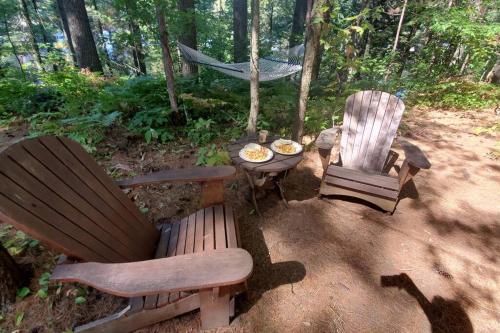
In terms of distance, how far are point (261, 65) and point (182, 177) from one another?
3858 mm

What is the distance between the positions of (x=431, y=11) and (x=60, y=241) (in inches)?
298

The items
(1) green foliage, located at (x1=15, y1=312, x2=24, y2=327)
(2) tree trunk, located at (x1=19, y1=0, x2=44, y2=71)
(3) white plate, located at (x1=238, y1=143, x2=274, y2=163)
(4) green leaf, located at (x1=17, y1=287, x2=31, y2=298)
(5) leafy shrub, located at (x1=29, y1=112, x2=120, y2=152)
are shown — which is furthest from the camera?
(2) tree trunk, located at (x1=19, y1=0, x2=44, y2=71)

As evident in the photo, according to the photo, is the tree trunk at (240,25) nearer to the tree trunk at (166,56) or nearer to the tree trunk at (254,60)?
the tree trunk at (166,56)

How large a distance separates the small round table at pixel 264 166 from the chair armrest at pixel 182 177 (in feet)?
1.19

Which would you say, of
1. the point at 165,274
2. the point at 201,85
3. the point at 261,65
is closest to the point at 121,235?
the point at 165,274

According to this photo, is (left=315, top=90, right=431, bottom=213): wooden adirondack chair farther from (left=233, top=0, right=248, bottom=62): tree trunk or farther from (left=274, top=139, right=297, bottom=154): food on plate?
(left=233, top=0, right=248, bottom=62): tree trunk

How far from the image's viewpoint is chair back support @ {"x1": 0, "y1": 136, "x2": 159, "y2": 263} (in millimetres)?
924

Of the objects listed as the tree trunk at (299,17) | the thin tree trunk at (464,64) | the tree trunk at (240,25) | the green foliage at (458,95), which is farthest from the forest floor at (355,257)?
the tree trunk at (299,17)

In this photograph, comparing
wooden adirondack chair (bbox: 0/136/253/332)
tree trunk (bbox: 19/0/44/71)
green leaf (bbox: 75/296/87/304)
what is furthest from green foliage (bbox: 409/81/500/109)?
tree trunk (bbox: 19/0/44/71)

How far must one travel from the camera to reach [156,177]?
1516mm

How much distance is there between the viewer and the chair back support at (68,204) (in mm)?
924

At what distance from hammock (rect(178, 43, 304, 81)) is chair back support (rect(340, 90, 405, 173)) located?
211 centimetres

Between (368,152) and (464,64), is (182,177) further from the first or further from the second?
(464,64)

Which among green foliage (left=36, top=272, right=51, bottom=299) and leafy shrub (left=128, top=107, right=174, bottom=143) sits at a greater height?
leafy shrub (left=128, top=107, right=174, bottom=143)
